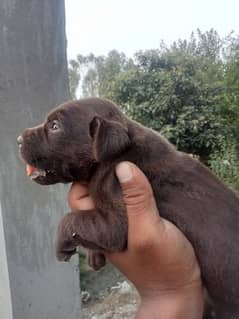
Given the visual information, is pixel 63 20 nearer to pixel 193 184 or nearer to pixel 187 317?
pixel 193 184

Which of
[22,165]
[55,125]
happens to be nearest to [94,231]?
[55,125]

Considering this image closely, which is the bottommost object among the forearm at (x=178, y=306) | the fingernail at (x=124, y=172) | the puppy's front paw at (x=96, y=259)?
the forearm at (x=178, y=306)

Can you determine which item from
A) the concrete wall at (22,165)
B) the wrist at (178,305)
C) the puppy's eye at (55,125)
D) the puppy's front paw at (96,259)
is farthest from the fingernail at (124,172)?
the concrete wall at (22,165)

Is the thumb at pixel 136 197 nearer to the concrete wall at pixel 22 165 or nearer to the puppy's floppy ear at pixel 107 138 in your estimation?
the puppy's floppy ear at pixel 107 138

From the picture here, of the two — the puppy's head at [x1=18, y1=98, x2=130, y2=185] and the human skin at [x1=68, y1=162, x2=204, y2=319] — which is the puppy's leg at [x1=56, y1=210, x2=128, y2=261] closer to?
the human skin at [x1=68, y1=162, x2=204, y2=319]

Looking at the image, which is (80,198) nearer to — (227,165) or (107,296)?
(107,296)
